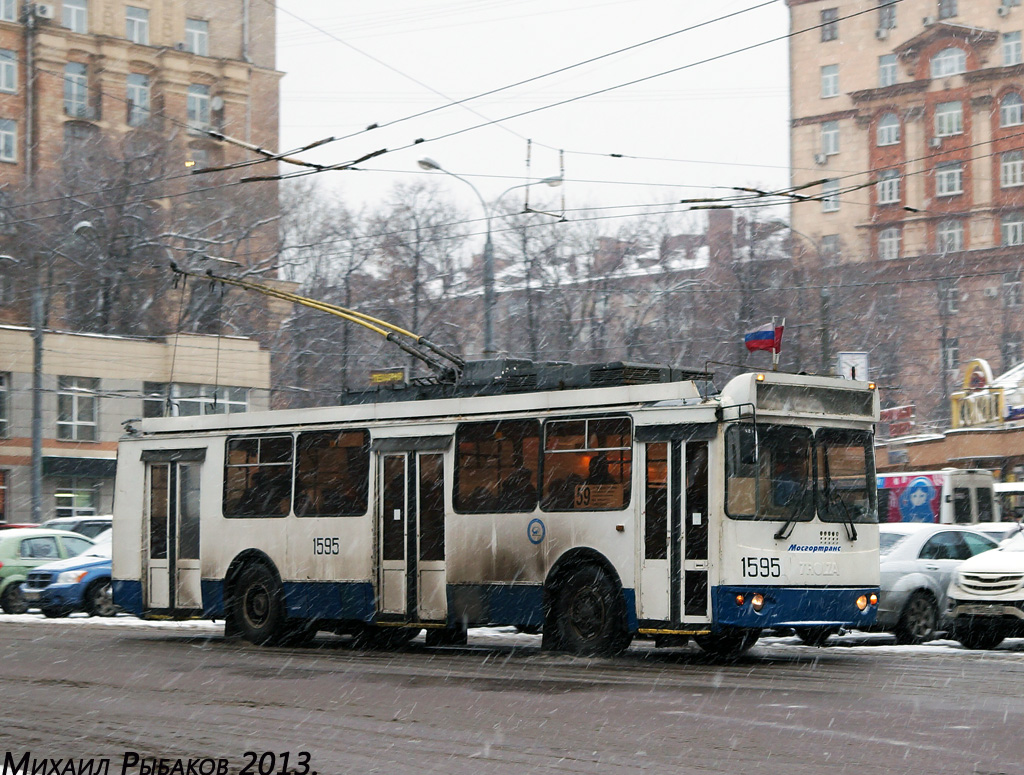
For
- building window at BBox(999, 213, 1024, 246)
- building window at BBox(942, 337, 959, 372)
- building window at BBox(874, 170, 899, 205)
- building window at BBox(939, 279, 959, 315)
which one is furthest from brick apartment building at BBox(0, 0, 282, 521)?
building window at BBox(999, 213, 1024, 246)

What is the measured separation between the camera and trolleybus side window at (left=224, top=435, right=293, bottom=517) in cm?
1805

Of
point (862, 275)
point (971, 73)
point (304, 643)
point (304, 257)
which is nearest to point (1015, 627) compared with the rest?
point (304, 643)

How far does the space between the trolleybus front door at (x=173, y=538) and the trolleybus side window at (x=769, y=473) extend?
281 inches

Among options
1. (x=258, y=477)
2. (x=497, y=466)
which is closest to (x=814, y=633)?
(x=497, y=466)

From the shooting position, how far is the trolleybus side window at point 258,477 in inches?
711

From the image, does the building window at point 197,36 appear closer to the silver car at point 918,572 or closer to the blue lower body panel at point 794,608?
the silver car at point 918,572

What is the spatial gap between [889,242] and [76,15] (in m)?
44.1

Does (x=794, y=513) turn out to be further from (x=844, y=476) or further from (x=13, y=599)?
(x=13, y=599)

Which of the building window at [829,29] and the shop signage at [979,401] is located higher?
the building window at [829,29]

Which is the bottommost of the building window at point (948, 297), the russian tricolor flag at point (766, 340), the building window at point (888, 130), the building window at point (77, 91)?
the russian tricolor flag at point (766, 340)

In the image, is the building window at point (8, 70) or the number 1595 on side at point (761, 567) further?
the building window at point (8, 70)

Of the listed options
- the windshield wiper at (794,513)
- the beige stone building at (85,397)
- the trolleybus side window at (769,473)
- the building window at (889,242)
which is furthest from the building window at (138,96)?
the windshield wiper at (794,513)

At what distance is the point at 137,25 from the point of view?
249 ft

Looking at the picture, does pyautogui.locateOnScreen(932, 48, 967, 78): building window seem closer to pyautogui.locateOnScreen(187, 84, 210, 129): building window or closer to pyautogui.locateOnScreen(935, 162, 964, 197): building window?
pyautogui.locateOnScreen(935, 162, 964, 197): building window
